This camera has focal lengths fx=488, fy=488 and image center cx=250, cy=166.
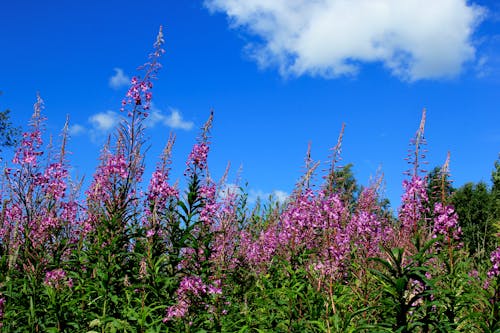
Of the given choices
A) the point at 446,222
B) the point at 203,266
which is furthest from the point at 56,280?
the point at 446,222

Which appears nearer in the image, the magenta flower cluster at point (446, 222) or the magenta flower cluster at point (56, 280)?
the magenta flower cluster at point (56, 280)

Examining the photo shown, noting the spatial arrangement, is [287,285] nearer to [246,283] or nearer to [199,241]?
[246,283]

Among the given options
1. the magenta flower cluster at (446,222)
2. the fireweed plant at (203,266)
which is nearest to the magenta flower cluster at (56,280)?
the fireweed plant at (203,266)

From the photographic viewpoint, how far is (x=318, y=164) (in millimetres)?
7641

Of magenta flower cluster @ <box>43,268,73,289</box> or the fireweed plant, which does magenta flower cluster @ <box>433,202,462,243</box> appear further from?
magenta flower cluster @ <box>43,268,73,289</box>

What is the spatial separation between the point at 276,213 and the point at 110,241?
6.31 meters

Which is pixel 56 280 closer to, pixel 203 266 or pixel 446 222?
pixel 203 266

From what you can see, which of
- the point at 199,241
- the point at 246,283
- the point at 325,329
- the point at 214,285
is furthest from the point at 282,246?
the point at 325,329

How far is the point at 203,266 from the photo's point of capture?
642 cm

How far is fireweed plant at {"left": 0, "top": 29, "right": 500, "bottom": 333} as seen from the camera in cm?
532

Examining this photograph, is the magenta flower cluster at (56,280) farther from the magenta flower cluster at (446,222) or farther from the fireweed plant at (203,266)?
the magenta flower cluster at (446,222)

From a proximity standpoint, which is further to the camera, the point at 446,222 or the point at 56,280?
the point at 446,222

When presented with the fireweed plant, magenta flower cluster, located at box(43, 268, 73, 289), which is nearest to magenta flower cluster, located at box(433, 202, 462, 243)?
the fireweed plant

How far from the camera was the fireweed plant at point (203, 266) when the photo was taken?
532 cm
